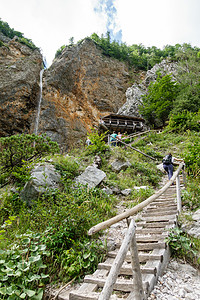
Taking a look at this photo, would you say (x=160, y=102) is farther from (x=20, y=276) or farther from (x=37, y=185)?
(x=20, y=276)

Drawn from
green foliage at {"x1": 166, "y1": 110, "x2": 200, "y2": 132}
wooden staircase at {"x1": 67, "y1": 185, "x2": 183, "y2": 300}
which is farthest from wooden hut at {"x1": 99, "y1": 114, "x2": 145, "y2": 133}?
wooden staircase at {"x1": 67, "y1": 185, "x2": 183, "y2": 300}

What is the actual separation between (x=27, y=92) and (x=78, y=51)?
10505 mm

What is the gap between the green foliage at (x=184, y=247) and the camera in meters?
3.00

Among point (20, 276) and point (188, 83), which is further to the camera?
point (188, 83)

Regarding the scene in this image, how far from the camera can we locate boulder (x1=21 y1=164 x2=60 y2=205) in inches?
193

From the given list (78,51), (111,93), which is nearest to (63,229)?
(111,93)

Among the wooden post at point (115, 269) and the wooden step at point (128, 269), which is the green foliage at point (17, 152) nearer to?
the wooden step at point (128, 269)

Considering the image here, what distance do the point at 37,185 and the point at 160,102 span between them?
770 inches

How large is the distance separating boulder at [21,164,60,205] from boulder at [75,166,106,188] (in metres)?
0.81

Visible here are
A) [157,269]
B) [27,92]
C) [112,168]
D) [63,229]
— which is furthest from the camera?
[27,92]

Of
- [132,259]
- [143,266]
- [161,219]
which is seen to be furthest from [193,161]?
[132,259]

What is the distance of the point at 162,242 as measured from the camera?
3.01 meters

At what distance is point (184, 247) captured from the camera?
305 cm

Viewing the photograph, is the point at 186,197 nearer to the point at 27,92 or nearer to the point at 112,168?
the point at 112,168
